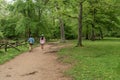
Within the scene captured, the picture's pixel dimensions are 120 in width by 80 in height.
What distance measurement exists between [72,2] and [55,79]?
17547 millimetres

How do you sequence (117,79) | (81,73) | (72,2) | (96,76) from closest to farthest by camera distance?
1. (117,79)
2. (96,76)
3. (81,73)
4. (72,2)

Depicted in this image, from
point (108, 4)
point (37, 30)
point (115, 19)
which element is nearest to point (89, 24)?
point (115, 19)

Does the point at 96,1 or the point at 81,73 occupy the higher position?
the point at 96,1

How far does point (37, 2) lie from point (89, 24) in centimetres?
Answer: 1149

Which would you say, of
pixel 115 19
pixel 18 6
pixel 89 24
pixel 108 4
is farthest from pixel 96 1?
pixel 115 19

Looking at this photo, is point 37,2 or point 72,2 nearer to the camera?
point 72,2

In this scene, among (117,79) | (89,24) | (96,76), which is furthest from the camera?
(89,24)

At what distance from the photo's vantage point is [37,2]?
4244 centimetres

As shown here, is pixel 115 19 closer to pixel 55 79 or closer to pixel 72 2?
pixel 72 2

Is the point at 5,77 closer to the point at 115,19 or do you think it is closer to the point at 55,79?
the point at 55,79

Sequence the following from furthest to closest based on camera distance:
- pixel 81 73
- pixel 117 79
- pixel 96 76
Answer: pixel 81 73, pixel 96 76, pixel 117 79

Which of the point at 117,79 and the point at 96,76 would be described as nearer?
the point at 117,79

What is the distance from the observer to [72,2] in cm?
2767

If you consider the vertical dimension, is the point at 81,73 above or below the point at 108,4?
below
